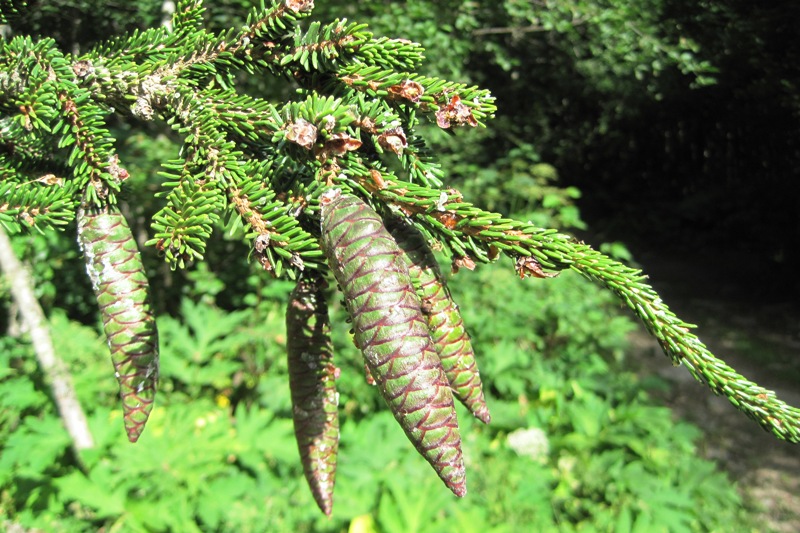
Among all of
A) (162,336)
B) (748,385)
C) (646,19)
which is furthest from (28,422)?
(646,19)

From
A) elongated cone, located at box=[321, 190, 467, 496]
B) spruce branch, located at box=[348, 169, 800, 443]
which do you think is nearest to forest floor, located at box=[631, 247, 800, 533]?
spruce branch, located at box=[348, 169, 800, 443]

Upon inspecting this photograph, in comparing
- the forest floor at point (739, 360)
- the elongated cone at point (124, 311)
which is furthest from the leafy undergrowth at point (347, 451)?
the elongated cone at point (124, 311)

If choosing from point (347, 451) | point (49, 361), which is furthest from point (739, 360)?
point (49, 361)

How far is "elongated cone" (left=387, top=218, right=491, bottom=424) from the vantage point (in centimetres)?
69

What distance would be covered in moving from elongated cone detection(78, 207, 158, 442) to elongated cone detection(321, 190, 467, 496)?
10.7 inches

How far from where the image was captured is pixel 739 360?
664 cm

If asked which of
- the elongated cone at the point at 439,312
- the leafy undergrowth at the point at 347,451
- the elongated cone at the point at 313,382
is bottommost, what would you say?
the leafy undergrowth at the point at 347,451

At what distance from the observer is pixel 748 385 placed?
0.61 m

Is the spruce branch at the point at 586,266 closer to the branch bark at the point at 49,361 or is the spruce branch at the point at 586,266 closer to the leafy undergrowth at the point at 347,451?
the leafy undergrowth at the point at 347,451

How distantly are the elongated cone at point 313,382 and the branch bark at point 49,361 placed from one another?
260 centimetres

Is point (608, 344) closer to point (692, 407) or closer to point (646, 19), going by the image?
point (692, 407)

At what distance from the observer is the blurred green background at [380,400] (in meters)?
2.97

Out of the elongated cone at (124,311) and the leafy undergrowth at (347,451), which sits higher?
the elongated cone at (124,311)

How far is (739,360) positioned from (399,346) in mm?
7231
